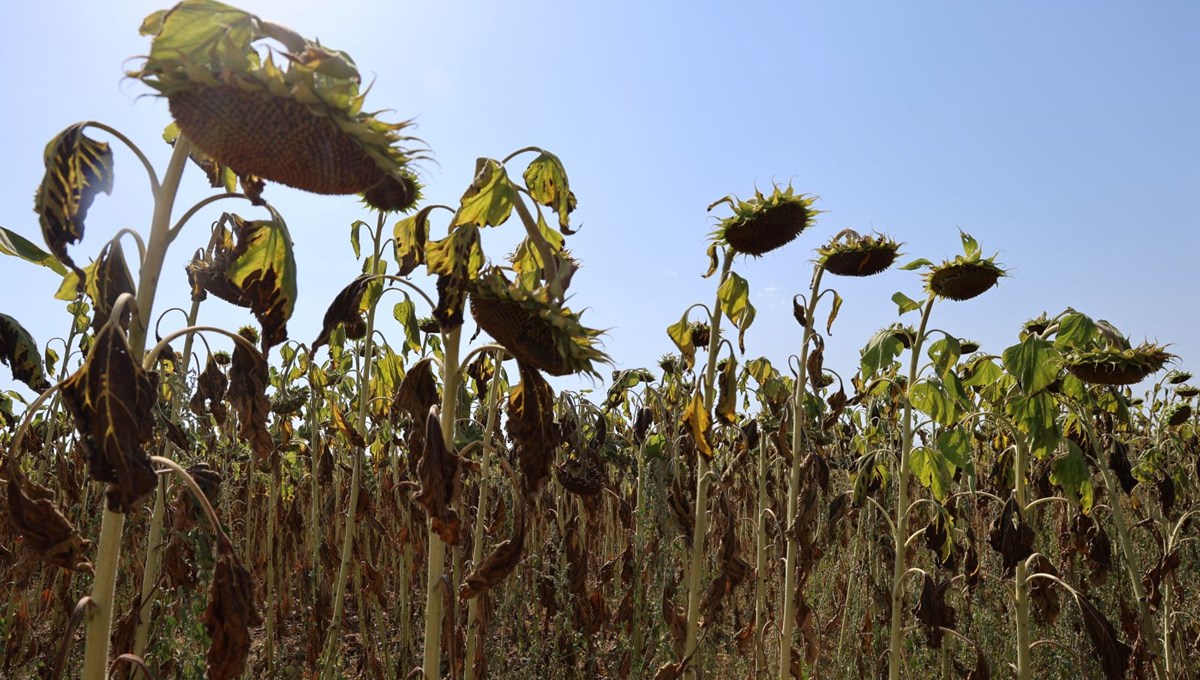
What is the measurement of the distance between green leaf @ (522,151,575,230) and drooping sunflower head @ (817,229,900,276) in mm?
1684

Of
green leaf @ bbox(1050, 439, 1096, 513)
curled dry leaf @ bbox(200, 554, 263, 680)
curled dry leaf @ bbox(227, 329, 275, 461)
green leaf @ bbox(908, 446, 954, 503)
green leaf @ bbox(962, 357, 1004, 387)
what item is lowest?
curled dry leaf @ bbox(200, 554, 263, 680)

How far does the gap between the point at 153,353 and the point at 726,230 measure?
2.08 metres

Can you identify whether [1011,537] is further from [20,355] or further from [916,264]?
[20,355]

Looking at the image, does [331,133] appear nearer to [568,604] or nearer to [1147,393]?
[568,604]

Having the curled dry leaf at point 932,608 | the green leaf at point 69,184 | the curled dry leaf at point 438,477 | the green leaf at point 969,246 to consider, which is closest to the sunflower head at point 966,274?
the green leaf at point 969,246

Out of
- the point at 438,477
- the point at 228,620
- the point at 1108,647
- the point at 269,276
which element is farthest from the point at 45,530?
the point at 1108,647

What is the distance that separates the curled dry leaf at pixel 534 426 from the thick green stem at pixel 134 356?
75 centimetres

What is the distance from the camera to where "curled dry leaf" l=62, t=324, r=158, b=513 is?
4.15 feet

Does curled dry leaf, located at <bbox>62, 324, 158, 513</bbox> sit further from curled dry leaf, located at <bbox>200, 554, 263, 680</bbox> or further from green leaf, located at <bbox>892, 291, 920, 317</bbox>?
green leaf, located at <bbox>892, 291, 920, 317</bbox>

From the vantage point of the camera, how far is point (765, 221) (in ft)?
9.80

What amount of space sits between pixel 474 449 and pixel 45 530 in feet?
6.94

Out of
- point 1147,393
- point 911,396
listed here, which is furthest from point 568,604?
point 1147,393

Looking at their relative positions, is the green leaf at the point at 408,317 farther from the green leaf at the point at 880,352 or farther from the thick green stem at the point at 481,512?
the green leaf at the point at 880,352

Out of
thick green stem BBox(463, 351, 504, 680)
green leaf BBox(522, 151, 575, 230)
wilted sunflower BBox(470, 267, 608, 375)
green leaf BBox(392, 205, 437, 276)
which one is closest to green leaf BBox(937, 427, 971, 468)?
thick green stem BBox(463, 351, 504, 680)
